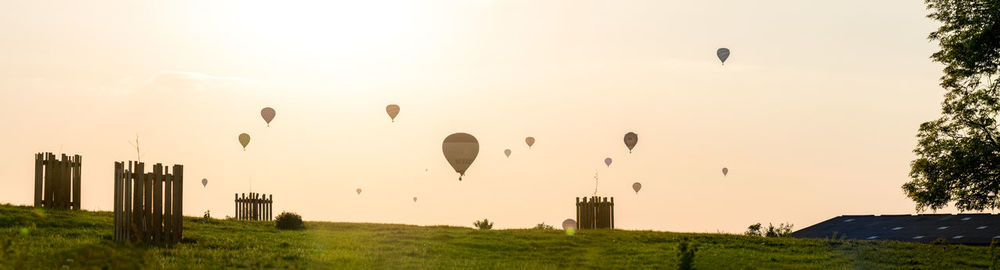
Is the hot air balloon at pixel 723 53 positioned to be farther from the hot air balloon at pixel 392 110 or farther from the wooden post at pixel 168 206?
the wooden post at pixel 168 206

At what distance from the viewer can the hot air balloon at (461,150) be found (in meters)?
48.5

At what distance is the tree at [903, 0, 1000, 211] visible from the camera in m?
36.4

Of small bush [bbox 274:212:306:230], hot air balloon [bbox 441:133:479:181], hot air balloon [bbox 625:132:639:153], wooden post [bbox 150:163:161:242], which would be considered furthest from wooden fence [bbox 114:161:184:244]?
hot air balloon [bbox 625:132:639:153]

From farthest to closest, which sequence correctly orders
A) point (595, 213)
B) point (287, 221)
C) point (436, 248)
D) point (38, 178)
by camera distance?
point (595, 213) → point (38, 178) → point (287, 221) → point (436, 248)

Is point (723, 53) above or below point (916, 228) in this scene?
above

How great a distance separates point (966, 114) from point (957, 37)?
9.49 feet

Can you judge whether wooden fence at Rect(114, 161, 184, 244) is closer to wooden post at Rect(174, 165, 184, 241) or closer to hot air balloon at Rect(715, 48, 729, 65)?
wooden post at Rect(174, 165, 184, 241)

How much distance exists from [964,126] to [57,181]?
32472mm

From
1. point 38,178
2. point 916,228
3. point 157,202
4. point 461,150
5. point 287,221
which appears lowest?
point 916,228

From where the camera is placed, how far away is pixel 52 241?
76.8 feet

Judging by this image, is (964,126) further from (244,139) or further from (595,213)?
(244,139)

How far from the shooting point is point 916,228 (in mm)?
50219

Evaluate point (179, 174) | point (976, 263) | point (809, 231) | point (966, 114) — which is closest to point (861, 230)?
point (809, 231)

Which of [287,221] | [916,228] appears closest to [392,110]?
[287,221]
